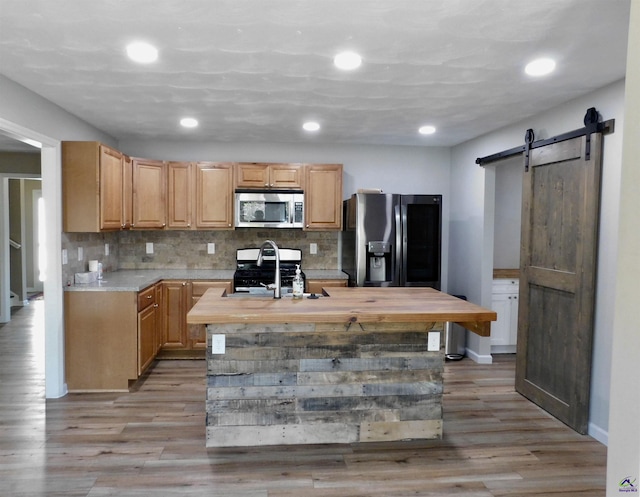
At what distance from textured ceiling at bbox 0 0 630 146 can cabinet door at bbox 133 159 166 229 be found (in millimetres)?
769

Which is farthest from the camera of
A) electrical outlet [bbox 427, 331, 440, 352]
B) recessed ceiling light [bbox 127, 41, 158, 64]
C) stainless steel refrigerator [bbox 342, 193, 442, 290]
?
stainless steel refrigerator [bbox 342, 193, 442, 290]

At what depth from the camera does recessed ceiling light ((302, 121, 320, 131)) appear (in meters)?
4.20

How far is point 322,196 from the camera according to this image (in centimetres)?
500

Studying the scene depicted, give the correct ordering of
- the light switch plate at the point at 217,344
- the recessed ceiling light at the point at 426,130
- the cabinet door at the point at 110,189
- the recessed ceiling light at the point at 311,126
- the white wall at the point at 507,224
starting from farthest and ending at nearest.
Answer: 1. the white wall at the point at 507,224
2. the recessed ceiling light at the point at 426,130
3. the recessed ceiling light at the point at 311,126
4. the cabinet door at the point at 110,189
5. the light switch plate at the point at 217,344

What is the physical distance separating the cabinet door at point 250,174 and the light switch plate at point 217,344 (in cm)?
249

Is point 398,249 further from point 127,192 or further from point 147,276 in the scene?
point 127,192

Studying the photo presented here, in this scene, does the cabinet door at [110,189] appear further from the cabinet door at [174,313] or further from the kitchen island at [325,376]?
the kitchen island at [325,376]

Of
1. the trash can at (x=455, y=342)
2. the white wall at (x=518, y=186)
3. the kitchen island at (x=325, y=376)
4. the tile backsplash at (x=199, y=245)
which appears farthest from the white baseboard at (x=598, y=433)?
the tile backsplash at (x=199, y=245)

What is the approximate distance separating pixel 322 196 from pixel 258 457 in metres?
2.95

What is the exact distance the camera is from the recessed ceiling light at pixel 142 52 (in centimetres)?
237

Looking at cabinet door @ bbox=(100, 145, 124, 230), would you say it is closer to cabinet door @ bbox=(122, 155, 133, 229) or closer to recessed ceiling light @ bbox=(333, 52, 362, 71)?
cabinet door @ bbox=(122, 155, 133, 229)

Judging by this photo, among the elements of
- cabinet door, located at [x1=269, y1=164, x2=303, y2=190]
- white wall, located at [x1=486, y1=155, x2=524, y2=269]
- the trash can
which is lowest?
the trash can

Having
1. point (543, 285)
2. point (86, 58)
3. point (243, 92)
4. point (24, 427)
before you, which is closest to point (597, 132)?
point (543, 285)

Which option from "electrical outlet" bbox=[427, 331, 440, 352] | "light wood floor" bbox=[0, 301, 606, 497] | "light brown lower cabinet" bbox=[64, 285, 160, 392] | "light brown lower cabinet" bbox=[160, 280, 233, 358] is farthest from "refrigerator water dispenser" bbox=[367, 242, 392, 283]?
"light brown lower cabinet" bbox=[64, 285, 160, 392]
